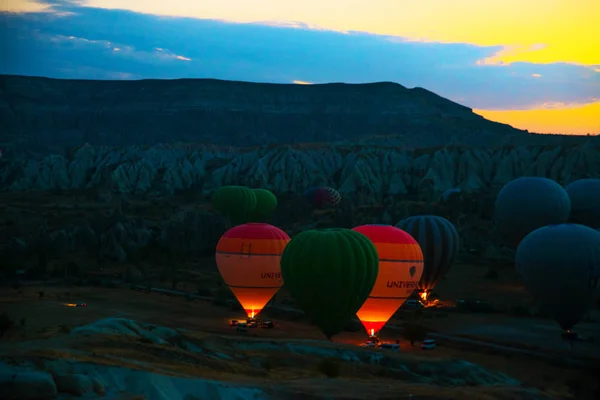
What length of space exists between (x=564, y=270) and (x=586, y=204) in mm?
20874

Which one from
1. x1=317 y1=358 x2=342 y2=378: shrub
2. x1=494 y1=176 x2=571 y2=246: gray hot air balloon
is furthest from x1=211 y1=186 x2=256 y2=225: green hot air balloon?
x1=317 y1=358 x2=342 y2=378: shrub

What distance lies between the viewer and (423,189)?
98.2m

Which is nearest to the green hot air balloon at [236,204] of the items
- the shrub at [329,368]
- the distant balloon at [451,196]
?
the distant balloon at [451,196]

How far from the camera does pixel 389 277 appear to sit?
33188mm

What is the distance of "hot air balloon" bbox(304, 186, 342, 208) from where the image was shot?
85.1 meters

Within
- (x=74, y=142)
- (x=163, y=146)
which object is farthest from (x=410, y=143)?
(x=74, y=142)

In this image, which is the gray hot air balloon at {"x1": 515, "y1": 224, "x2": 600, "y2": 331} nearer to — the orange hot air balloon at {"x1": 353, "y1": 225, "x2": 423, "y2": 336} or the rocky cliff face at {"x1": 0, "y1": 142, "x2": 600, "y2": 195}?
the orange hot air balloon at {"x1": 353, "y1": 225, "x2": 423, "y2": 336}

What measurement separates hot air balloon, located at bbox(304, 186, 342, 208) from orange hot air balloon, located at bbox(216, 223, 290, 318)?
1914 inches

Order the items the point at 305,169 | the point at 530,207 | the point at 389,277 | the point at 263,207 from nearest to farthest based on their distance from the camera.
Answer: the point at 389,277
the point at 530,207
the point at 263,207
the point at 305,169

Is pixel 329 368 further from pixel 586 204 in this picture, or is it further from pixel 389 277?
pixel 586 204

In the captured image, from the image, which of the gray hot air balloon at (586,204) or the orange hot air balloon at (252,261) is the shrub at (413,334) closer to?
the orange hot air balloon at (252,261)

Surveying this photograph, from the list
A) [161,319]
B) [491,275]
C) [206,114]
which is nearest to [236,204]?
[491,275]

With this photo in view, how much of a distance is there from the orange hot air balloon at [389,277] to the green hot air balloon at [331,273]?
3.05 metres

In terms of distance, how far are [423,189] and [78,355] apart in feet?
273
